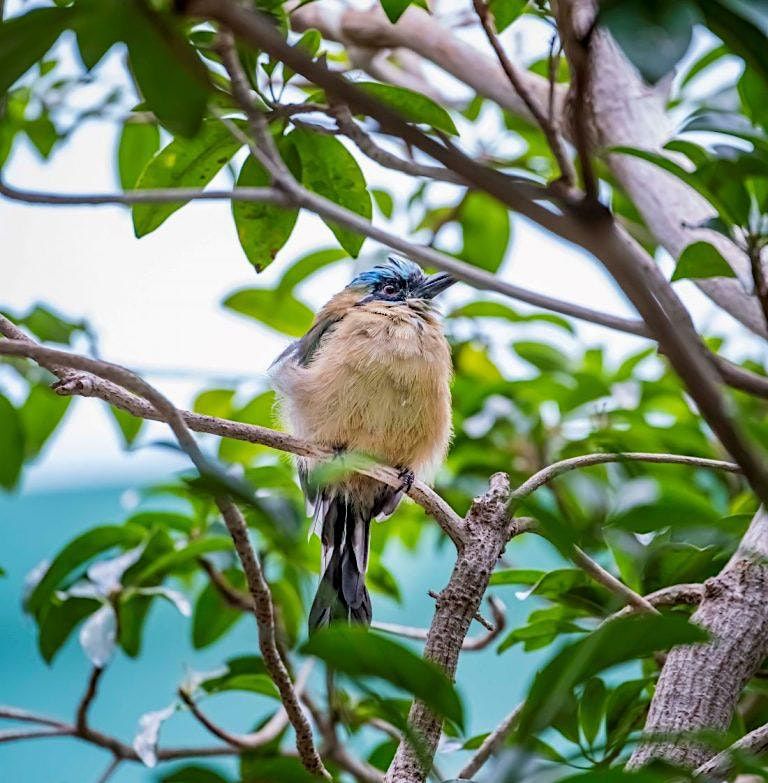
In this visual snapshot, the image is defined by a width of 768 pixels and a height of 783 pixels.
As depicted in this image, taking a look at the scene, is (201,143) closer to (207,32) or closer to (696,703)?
(207,32)

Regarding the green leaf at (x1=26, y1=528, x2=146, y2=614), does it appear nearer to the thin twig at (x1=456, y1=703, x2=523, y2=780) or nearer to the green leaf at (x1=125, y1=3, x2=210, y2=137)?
the thin twig at (x1=456, y1=703, x2=523, y2=780)

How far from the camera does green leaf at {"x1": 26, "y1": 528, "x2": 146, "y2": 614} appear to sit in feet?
6.26

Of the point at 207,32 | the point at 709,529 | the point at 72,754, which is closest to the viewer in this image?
the point at 709,529

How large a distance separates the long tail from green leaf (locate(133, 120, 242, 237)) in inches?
27.5

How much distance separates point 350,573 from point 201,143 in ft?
3.05

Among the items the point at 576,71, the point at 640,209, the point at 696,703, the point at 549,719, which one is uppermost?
the point at 640,209

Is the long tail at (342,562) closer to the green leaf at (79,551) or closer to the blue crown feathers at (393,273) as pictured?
the green leaf at (79,551)

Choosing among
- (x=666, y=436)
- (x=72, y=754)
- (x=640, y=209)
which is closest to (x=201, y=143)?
(x=640, y=209)

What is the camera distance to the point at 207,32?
55.6 inches

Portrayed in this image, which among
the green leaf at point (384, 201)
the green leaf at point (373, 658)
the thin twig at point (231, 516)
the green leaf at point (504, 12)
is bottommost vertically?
the green leaf at point (373, 658)

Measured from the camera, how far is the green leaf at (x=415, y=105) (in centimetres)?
149

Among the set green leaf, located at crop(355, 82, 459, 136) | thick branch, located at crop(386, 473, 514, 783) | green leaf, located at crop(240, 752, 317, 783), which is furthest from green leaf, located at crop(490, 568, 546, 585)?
green leaf, located at crop(240, 752, 317, 783)

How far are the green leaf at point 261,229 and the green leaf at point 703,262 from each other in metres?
0.57

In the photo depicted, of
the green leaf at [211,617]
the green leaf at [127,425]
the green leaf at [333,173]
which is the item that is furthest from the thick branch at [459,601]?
the green leaf at [127,425]
